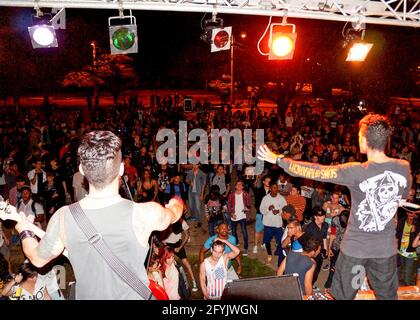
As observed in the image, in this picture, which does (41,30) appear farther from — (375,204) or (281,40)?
(375,204)

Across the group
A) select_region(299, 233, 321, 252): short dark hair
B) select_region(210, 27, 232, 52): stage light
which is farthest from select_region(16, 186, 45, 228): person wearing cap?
select_region(299, 233, 321, 252): short dark hair

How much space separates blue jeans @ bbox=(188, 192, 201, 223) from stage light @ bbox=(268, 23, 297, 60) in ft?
15.7

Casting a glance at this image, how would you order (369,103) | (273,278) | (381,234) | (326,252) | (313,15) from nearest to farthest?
1. (381,234)
2. (273,278)
3. (313,15)
4. (326,252)
5. (369,103)

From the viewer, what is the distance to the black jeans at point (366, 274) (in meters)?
3.37

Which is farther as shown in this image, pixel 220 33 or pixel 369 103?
pixel 369 103

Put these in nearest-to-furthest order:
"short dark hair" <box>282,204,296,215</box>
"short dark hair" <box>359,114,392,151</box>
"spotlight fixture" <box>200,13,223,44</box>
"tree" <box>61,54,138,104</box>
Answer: "short dark hair" <box>359,114,392,151</box> < "spotlight fixture" <box>200,13,223,44</box> < "short dark hair" <box>282,204,296,215</box> < "tree" <box>61,54,138,104</box>

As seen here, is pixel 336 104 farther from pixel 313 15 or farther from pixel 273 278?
pixel 273 278

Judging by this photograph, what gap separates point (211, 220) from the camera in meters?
9.16

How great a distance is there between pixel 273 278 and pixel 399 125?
17.0 meters

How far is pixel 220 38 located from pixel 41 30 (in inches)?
105

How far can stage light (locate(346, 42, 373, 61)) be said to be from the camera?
21.2 ft

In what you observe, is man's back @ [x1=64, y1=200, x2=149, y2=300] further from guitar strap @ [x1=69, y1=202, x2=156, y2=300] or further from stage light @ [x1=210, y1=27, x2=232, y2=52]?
stage light @ [x1=210, y1=27, x2=232, y2=52]

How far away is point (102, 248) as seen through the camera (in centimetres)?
238
